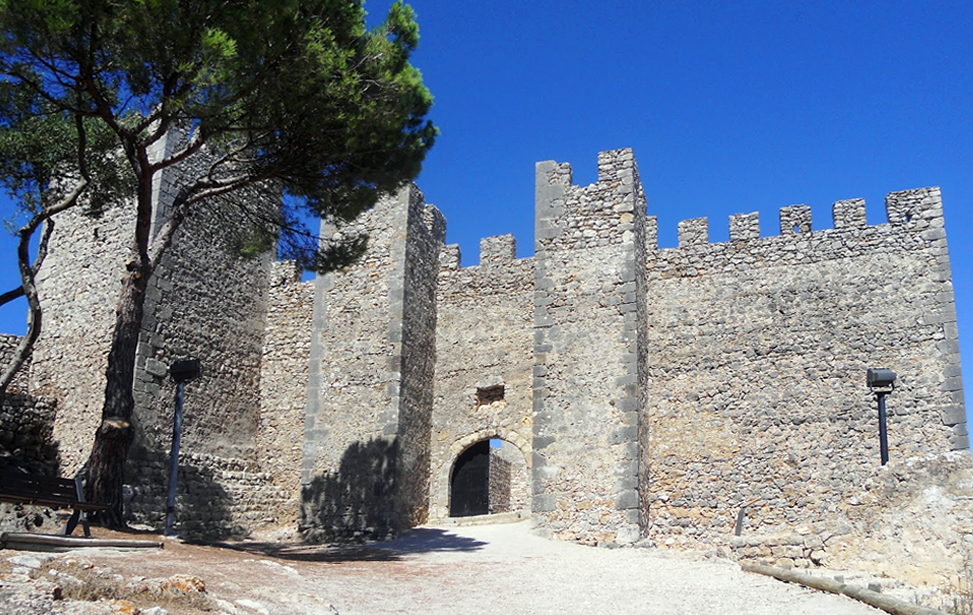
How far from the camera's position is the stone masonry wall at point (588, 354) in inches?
472

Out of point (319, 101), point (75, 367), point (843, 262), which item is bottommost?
point (75, 367)

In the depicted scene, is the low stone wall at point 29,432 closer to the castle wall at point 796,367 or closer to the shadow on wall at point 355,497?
the shadow on wall at point 355,497

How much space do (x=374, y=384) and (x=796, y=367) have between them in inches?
251

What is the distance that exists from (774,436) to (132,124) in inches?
414

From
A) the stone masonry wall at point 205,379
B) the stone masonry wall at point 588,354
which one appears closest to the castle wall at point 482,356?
the stone masonry wall at point 588,354

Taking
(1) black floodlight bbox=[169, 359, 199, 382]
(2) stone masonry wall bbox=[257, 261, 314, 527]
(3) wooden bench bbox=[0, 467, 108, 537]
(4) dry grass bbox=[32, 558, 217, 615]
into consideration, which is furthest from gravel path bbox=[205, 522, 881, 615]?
(2) stone masonry wall bbox=[257, 261, 314, 527]

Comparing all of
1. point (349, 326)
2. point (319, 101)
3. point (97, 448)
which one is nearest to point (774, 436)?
point (349, 326)

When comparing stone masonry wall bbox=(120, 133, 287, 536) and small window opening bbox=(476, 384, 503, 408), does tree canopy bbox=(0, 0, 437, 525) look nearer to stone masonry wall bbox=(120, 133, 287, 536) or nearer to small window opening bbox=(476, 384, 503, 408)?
stone masonry wall bbox=(120, 133, 287, 536)

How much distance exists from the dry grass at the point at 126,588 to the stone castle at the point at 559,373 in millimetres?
7047

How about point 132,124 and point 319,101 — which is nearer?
point 319,101

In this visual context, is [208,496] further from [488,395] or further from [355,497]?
[488,395]

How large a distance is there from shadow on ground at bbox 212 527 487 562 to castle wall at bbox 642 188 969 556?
314 cm

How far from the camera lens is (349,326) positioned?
14.9 meters

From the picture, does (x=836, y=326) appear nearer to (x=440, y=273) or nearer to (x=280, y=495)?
(x=440, y=273)
